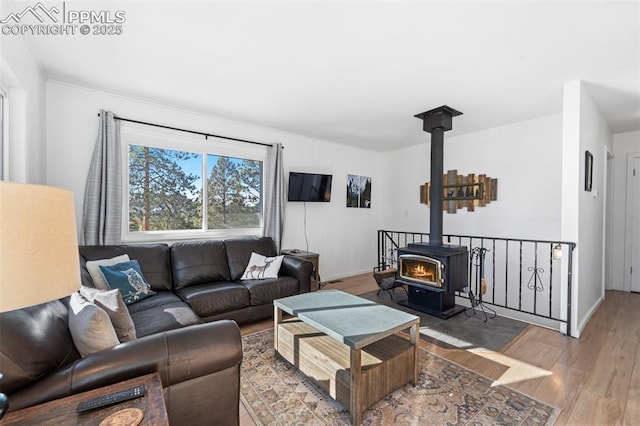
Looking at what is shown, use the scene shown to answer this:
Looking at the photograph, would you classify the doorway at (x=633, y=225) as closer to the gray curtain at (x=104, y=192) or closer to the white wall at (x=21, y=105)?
the gray curtain at (x=104, y=192)

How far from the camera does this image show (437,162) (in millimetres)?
3547

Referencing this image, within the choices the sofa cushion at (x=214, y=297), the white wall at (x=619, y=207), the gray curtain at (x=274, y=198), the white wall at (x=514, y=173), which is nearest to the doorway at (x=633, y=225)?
the white wall at (x=619, y=207)

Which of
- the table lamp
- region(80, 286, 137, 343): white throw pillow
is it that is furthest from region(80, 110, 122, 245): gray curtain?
the table lamp

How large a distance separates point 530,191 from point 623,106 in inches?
51.0

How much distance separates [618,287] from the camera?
14.7 feet

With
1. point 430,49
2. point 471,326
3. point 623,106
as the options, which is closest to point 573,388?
point 471,326

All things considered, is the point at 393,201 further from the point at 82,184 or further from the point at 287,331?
the point at 82,184

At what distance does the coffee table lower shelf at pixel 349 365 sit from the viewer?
1.71m

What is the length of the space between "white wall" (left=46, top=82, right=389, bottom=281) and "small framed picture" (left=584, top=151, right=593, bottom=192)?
10.8 feet

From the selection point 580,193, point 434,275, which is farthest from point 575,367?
point 580,193

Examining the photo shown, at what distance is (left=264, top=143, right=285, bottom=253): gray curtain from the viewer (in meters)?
4.14

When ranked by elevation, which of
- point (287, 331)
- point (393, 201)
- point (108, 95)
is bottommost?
point (287, 331)

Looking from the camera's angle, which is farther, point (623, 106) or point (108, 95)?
point (623, 106)

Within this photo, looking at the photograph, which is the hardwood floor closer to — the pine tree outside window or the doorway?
the pine tree outside window
